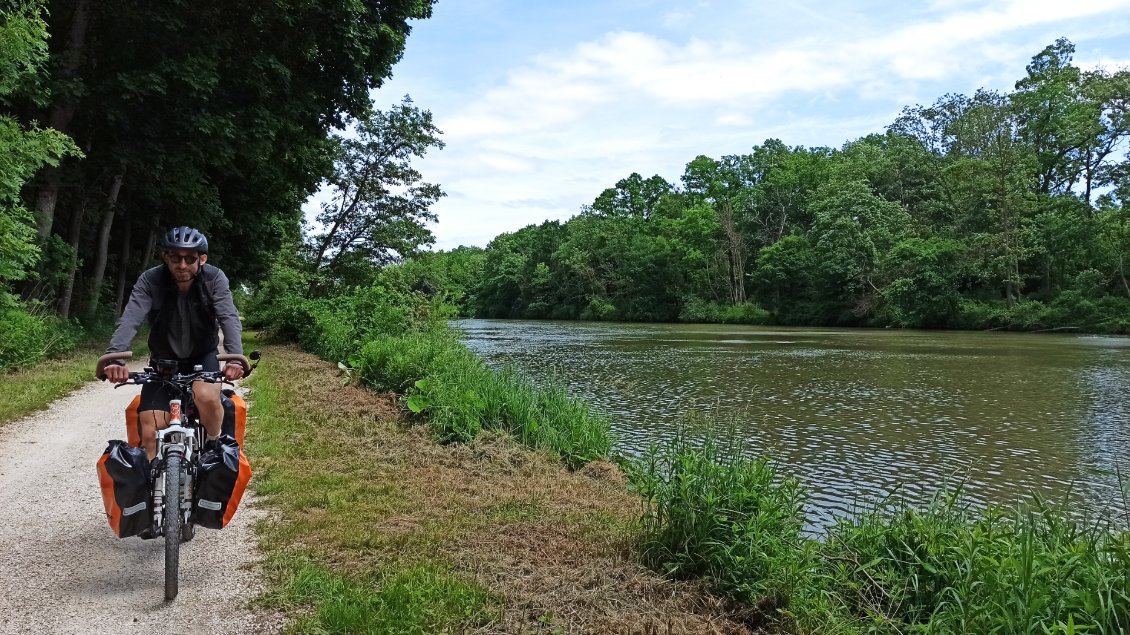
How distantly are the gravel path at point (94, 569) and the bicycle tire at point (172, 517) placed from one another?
0.31 ft

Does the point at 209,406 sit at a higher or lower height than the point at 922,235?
lower

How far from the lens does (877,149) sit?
56969 millimetres

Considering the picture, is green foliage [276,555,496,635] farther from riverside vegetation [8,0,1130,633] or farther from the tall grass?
the tall grass

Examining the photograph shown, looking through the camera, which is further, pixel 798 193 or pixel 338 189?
pixel 798 193

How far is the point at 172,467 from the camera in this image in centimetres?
340

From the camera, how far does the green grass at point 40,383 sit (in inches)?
319

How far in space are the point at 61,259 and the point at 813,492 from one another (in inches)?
572

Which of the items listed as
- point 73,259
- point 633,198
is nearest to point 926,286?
point 73,259

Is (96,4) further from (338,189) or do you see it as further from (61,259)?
(338,189)

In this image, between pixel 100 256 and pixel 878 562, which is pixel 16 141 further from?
pixel 878 562

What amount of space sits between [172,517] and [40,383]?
27.2 feet

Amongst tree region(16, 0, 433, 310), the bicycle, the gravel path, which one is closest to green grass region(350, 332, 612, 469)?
the gravel path

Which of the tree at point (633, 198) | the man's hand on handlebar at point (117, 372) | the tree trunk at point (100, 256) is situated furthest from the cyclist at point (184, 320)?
the tree at point (633, 198)

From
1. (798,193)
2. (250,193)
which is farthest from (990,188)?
(250,193)
